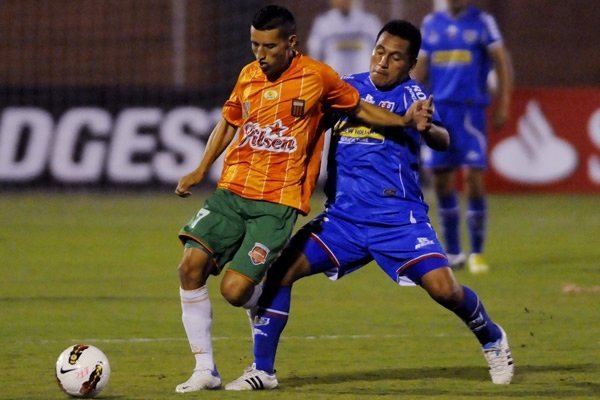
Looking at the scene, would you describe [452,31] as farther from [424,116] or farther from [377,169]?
[424,116]

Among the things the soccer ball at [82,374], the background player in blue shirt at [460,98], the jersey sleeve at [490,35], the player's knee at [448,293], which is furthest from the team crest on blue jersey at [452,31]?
the soccer ball at [82,374]

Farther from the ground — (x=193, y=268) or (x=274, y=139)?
(x=274, y=139)

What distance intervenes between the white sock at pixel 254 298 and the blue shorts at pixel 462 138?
4775 mm

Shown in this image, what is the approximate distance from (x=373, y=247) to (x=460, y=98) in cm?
486

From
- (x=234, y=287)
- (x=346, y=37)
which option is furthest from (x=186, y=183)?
(x=346, y=37)

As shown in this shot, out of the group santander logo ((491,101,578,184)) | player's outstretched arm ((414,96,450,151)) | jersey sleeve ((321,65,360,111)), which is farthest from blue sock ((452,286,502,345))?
santander logo ((491,101,578,184))

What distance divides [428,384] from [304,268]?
32.4 inches

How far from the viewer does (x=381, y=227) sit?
6.82m

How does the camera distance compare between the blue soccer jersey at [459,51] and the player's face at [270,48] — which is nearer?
the player's face at [270,48]

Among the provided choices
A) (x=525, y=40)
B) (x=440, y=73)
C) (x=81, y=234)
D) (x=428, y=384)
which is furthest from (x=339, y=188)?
(x=525, y=40)

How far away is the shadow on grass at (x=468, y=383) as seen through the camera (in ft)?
21.6

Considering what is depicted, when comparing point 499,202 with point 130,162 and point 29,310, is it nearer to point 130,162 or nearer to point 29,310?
point 130,162

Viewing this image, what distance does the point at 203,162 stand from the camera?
680 centimetres

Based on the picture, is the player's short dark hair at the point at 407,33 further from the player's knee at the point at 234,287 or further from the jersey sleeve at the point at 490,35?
the jersey sleeve at the point at 490,35
